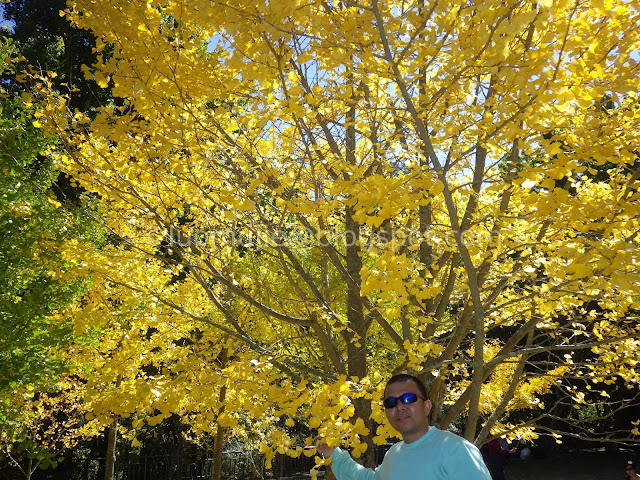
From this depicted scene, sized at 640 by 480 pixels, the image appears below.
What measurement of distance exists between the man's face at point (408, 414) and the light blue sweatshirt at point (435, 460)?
4 cm

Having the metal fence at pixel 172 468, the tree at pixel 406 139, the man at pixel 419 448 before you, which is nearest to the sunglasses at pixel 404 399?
the man at pixel 419 448

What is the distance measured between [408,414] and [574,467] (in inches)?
647

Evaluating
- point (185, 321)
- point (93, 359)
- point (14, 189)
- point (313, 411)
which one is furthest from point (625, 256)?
point (93, 359)

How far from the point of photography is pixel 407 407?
201 cm

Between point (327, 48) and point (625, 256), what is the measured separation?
1.96 meters

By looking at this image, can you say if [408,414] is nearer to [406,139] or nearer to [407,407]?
[407,407]

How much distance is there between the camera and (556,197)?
7.23 feet

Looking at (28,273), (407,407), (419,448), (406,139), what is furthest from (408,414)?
(28,273)

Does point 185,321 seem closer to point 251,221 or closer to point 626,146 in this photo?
point 251,221

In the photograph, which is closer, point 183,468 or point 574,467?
point 183,468

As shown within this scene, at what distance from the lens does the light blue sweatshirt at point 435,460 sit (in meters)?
1.73

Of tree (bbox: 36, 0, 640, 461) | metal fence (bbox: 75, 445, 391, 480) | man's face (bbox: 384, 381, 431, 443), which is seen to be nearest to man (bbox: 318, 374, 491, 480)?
man's face (bbox: 384, 381, 431, 443)

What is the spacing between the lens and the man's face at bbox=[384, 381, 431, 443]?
6.48ft

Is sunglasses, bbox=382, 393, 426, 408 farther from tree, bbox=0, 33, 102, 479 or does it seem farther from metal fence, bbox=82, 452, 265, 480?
metal fence, bbox=82, 452, 265, 480
